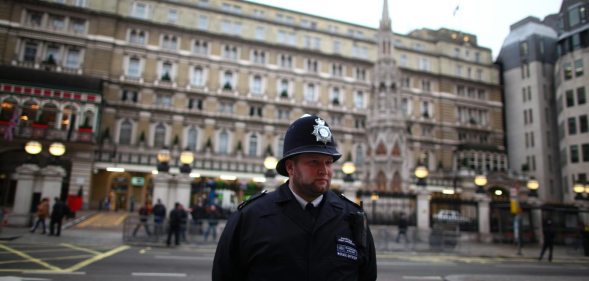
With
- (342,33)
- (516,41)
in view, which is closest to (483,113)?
(516,41)

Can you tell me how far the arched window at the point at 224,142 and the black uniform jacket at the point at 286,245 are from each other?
42.7m

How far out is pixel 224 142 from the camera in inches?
1770

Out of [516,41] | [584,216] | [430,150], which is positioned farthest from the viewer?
[516,41]

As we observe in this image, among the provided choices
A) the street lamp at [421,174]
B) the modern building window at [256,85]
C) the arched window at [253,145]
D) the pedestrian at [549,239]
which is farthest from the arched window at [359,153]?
the pedestrian at [549,239]

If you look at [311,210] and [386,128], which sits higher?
[386,128]

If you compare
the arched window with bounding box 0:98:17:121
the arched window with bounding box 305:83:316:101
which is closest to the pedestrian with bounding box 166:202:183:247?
the arched window with bounding box 0:98:17:121

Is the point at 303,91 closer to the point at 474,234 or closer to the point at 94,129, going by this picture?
the point at 94,129

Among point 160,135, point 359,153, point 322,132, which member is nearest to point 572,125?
point 359,153

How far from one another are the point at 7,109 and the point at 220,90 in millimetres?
20575

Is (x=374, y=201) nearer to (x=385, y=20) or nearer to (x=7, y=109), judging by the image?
(x=385, y=20)

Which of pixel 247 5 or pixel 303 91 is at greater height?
pixel 247 5

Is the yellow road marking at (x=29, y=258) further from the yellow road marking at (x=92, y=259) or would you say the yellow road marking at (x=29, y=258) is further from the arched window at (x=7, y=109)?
the arched window at (x=7, y=109)

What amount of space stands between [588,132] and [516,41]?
19920 mm

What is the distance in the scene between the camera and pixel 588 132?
1658 inches
